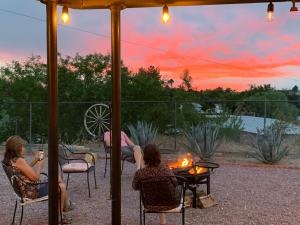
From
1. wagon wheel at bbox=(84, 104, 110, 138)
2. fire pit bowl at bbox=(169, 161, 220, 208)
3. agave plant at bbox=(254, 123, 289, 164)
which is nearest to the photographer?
fire pit bowl at bbox=(169, 161, 220, 208)

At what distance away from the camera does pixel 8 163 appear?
4.49m

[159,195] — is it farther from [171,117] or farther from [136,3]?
[171,117]

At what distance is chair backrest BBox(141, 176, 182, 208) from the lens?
4152 mm

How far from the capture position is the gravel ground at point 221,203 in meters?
5.01

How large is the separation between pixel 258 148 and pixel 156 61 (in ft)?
20.4

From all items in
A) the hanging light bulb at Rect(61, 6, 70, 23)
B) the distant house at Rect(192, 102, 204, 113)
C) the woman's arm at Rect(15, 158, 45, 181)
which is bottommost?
the woman's arm at Rect(15, 158, 45, 181)

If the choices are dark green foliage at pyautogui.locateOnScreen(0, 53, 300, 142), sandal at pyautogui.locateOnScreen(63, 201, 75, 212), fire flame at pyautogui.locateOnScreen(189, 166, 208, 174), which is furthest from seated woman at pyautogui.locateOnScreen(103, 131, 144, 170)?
dark green foliage at pyautogui.locateOnScreen(0, 53, 300, 142)

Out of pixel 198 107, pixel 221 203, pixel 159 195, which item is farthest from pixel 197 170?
pixel 198 107

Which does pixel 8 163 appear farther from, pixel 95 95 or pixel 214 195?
pixel 95 95

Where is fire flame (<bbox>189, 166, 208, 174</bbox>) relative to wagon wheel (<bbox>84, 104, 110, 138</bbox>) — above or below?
below

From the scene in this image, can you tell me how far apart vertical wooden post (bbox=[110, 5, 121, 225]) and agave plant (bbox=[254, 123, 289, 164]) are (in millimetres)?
5699

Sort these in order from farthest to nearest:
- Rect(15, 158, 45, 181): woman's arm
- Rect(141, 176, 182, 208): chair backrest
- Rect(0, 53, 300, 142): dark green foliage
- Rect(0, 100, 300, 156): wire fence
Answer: Rect(0, 53, 300, 142): dark green foliage < Rect(0, 100, 300, 156): wire fence < Rect(15, 158, 45, 181): woman's arm < Rect(141, 176, 182, 208): chair backrest

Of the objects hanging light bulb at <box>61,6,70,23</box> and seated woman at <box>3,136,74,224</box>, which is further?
seated woman at <box>3,136,74,224</box>

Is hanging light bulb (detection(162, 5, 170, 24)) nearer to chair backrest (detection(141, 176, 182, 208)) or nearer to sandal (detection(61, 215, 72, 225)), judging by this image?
chair backrest (detection(141, 176, 182, 208))
